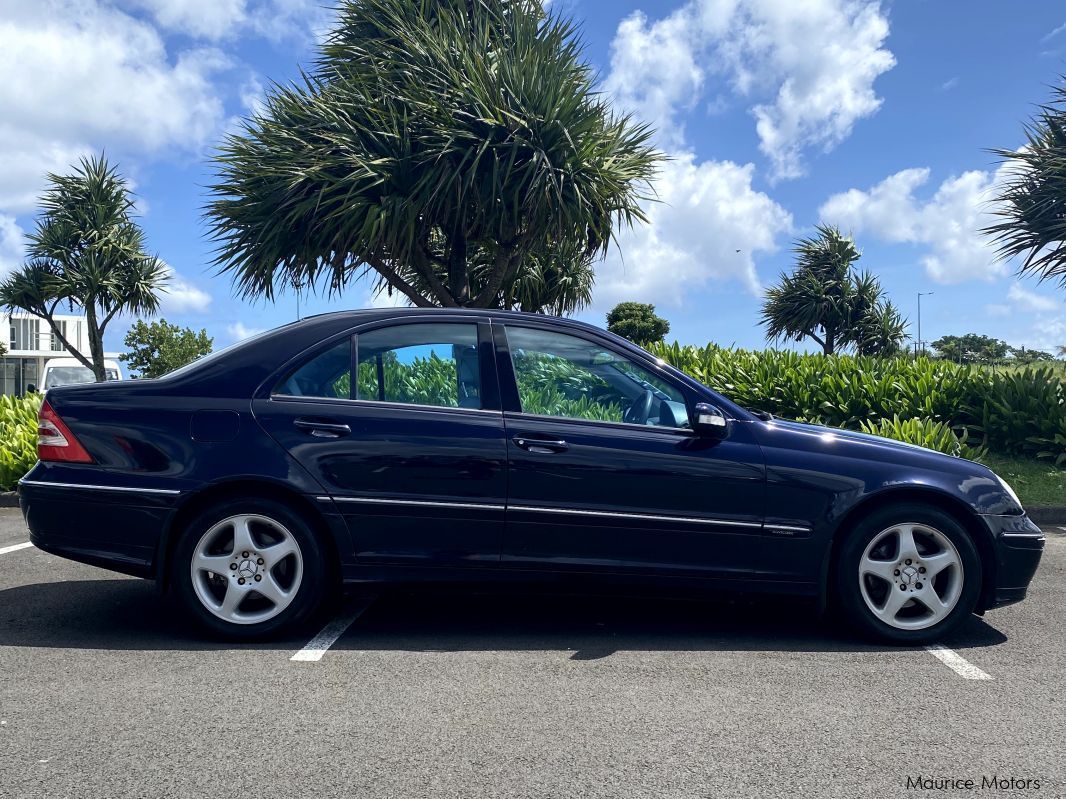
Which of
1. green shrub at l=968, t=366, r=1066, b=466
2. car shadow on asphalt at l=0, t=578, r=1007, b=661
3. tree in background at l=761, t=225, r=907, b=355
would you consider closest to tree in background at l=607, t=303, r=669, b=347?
tree in background at l=761, t=225, r=907, b=355

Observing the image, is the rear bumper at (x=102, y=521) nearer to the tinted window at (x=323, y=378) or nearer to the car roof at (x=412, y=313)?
the tinted window at (x=323, y=378)

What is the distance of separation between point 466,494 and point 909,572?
2.11 metres

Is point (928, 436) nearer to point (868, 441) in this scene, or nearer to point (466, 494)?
point (868, 441)

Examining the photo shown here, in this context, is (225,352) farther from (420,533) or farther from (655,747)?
(655,747)

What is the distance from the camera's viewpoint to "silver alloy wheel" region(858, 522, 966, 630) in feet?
14.2

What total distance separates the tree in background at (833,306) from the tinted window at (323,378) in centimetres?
3188

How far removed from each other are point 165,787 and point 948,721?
266 cm

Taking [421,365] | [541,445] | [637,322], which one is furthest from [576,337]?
[637,322]

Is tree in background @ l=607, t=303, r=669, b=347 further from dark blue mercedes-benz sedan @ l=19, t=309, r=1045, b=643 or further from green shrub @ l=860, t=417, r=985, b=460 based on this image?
dark blue mercedes-benz sedan @ l=19, t=309, r=1045, b=643

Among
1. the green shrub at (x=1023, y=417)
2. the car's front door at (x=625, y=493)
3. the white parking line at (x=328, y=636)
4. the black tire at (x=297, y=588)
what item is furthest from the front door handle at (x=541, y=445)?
the green shrub at (x=1023, y=417)

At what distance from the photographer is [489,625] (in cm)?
462

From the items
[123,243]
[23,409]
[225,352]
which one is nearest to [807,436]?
[225,352]

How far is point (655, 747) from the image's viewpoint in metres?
3.06

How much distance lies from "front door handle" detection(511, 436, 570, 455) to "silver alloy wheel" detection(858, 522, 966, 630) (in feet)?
4.96
